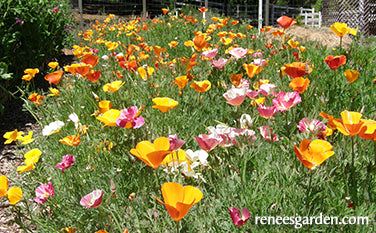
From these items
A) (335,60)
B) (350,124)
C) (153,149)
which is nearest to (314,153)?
(350,124)

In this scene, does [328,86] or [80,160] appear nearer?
[80,160]

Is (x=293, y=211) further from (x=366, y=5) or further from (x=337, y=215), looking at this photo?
(x=366, y=5)

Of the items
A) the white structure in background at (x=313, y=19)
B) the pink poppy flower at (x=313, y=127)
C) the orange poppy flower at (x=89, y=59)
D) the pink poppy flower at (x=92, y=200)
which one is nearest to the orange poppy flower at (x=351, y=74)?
the pink poppy flower at (x=313, y=127)

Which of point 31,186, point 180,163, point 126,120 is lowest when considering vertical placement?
point 31,186

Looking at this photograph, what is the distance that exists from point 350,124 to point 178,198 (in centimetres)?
58

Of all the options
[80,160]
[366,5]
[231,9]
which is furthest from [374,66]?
[231,9]

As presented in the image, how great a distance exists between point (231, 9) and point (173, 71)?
17.8m

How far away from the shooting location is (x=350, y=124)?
93cm

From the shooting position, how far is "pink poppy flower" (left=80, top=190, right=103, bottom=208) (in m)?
1.00

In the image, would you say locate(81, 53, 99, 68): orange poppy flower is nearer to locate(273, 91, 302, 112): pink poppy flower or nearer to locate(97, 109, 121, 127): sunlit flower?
locate(97, 109, 121, 127): sunlit flower

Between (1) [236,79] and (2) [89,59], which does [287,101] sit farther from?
(2) [89,59]

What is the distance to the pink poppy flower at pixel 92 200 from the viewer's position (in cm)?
100

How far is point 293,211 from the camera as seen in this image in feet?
3.55

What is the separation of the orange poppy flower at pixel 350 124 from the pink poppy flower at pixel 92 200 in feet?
2.63
